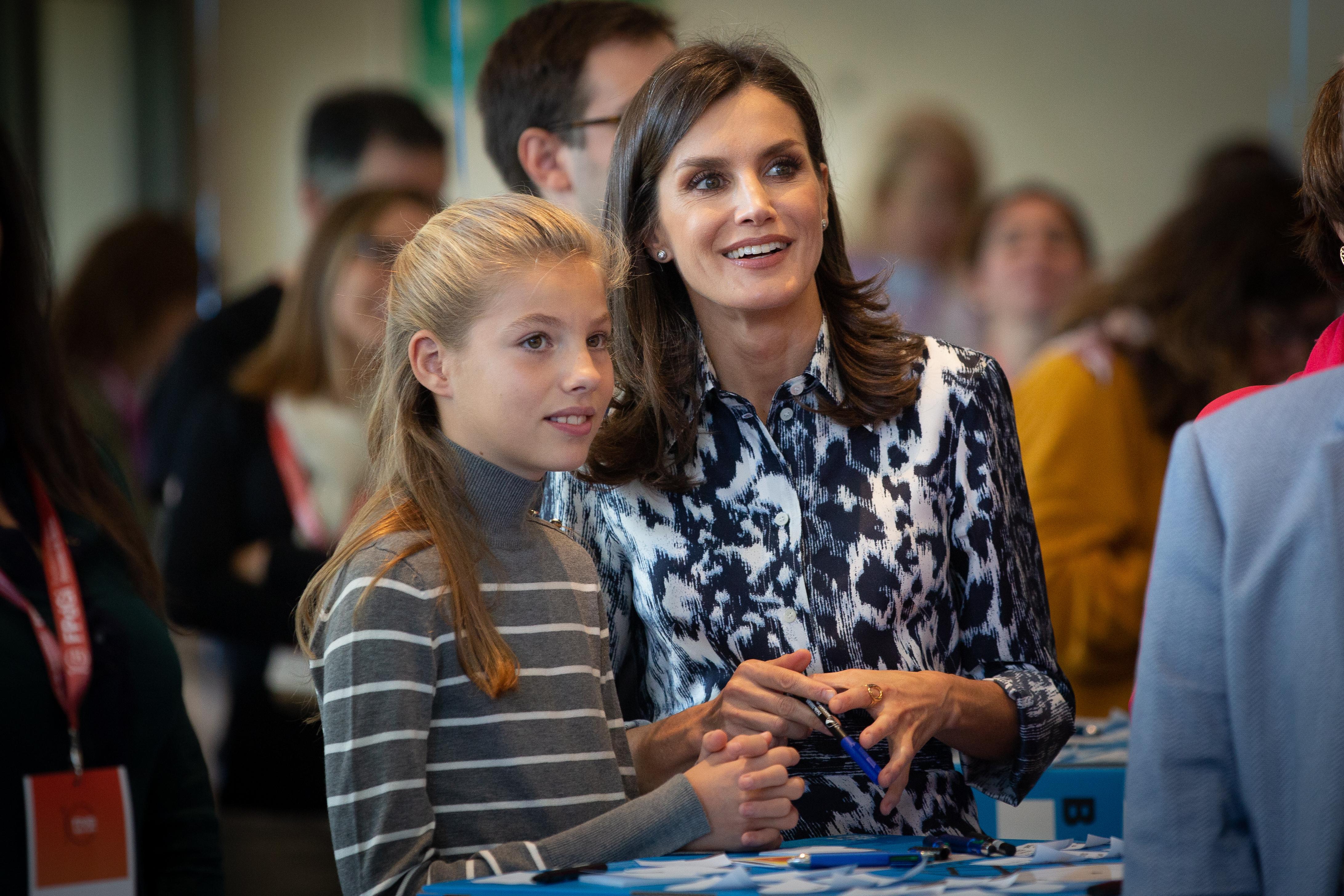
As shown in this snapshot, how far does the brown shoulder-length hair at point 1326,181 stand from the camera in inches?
59.5

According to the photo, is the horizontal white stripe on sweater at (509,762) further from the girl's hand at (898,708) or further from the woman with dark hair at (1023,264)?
the woman with dark hair at (1023,264)

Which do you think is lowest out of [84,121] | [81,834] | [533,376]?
[81,834]

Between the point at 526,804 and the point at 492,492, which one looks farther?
the point at 492,492

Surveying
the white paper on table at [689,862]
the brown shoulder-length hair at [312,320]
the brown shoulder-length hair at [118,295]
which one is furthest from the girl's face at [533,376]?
the brown shoulder-length hair at [118,295]

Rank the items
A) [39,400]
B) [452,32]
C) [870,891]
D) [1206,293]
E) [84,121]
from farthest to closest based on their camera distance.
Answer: [84,121] → [452,32] → [1206,293] → [39,400] → [870,891]

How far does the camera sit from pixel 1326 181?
152 cm

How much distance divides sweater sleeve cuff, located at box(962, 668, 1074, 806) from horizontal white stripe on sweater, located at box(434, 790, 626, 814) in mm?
524

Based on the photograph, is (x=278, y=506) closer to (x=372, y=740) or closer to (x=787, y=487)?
(x=787, y=487)

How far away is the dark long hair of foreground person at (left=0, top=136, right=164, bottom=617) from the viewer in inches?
74.4

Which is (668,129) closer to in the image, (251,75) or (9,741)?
(9,741)

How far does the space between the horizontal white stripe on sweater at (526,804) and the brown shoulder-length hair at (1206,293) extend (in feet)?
6.67

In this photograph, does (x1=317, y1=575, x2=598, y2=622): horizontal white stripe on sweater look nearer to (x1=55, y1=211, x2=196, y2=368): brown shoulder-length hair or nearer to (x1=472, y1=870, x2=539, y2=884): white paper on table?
(x1=472, y1=870, x2=539, y2=884): white paper on table

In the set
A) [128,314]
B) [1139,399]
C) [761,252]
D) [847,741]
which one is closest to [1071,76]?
[1139,399]

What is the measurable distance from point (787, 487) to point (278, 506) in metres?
1.89
